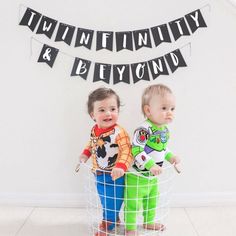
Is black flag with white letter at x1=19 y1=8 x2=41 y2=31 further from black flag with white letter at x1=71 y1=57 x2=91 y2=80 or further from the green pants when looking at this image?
the green pants

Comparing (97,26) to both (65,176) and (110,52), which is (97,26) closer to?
(110,52)

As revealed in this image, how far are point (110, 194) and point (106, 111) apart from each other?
29 centimetres

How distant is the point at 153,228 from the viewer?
142 centimetres

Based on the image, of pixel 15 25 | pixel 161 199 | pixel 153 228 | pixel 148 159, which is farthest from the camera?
pixel 161 199

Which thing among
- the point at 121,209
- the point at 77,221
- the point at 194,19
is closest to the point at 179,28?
the point at 194,19

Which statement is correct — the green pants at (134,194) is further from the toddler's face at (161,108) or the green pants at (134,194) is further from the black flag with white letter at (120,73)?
the black flag with white letter at (120,73)

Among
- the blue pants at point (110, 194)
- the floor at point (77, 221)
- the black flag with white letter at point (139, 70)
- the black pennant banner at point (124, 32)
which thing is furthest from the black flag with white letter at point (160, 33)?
the floor at point (77, 221)

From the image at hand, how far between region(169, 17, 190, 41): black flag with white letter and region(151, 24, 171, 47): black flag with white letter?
3 cm

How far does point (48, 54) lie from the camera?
5.02 ft

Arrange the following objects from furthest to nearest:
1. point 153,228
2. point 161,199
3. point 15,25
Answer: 1. point 161,199
2. point 15,25
3. point 153,228

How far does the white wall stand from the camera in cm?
151

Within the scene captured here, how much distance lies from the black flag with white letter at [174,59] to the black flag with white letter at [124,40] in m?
0.15

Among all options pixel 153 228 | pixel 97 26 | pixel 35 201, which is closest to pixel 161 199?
pixel 153 228

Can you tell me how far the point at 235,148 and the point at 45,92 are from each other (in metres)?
0.80
